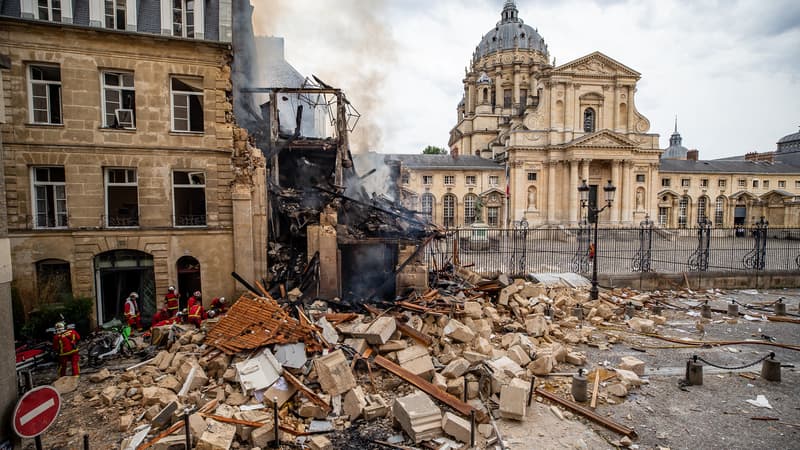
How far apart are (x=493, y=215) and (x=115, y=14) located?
42024mm

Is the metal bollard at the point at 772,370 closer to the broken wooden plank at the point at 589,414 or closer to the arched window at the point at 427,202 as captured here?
the broken wooden plank at the point at 589,414

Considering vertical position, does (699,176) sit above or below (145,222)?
above

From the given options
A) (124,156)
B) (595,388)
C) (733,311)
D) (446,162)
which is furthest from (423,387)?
(446,162)

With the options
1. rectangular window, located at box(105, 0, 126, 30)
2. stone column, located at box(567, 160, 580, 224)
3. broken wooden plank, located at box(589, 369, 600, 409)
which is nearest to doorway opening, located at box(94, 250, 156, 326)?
rectangular window, located at box(105, 0, 126, 30)

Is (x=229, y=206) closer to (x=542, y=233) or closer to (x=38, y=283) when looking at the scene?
(x=38, y=283)

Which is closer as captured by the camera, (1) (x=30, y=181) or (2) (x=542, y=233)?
(1) (x=30, y=181)

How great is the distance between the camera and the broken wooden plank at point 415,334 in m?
8.95

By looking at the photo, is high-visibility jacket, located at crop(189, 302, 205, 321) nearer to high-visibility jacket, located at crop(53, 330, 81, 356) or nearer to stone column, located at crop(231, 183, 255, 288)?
stone column, located at crop(231, 183, 255, 288)

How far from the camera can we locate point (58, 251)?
11.8 meters

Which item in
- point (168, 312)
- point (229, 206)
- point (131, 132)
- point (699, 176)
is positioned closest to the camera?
point (168, 312)

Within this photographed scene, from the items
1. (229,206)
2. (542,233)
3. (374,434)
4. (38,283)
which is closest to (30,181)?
(38,283)

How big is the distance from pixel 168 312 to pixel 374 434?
804 centimetres

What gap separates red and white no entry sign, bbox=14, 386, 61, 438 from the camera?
4426mm

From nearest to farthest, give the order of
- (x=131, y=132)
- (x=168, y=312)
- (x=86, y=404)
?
(x=86, y=404) < (x=168, y=312) < (x=131, y=132)
